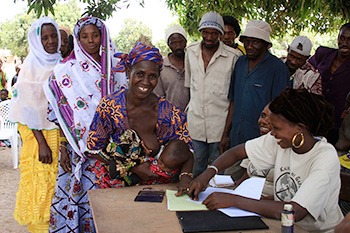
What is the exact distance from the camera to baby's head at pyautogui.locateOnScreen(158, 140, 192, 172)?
246 cm

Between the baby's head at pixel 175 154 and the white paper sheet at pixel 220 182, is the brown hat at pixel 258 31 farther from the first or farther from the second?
the baby's head at pixel 175 154

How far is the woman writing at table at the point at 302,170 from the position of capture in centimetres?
201

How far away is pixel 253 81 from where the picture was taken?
3812mm

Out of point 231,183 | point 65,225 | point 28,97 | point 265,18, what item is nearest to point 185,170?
point 231,183

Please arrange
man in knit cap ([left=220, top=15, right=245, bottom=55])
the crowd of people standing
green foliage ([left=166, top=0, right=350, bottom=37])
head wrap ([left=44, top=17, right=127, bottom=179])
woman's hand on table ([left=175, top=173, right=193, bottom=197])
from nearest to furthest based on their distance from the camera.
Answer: the crowd of people standing → woman's hand on table ([left=175, top=173, right=193, bottom=197]) → head wrap ([left=44, top=17, right=127, bottom=179]) → man in knit cap ([left=220, top=15, right=245, bottom=55]) → green foliage ([left=166, top=0, right=350, bottom=37])

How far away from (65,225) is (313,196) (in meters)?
1.91

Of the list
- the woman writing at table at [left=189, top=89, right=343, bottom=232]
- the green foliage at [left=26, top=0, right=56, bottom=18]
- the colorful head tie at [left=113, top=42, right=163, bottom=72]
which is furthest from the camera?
the green foliage at [left=26, top=0, right=56, bottom=18]

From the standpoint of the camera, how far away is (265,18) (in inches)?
301

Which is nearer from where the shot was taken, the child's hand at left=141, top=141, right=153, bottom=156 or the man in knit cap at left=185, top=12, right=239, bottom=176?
the child's hand at left=141, top=141, right=153, bottom=156

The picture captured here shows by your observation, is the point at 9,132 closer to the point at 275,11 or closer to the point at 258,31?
the point at 275,11

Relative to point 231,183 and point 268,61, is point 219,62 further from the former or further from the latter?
point 231,183

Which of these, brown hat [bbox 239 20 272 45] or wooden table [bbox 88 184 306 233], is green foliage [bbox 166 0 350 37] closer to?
brown hat [bbox 239 20 272 45]

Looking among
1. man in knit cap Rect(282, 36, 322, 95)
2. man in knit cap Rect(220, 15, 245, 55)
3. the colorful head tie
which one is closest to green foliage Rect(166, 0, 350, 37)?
man in knit cap Rect(220, 15, 245, 55)

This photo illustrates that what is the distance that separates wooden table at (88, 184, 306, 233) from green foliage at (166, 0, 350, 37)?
115 inches
